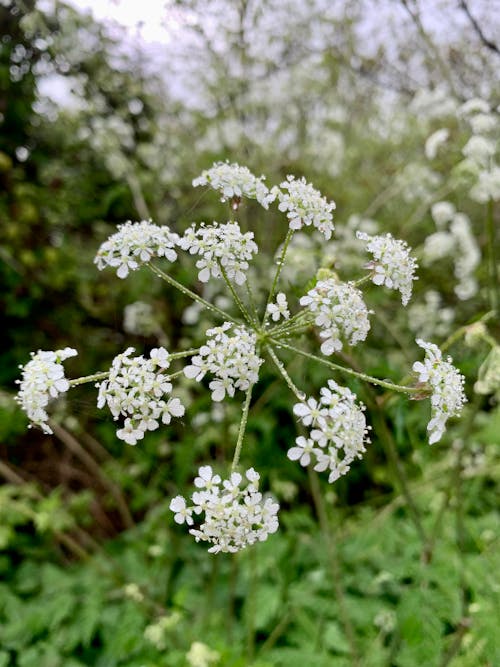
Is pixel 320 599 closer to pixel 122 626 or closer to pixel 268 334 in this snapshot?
pixel 122 626

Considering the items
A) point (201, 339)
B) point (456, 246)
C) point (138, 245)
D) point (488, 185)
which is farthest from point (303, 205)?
point (456, 246)

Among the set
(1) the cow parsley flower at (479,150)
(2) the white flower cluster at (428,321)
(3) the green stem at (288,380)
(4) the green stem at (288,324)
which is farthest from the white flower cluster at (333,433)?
(2) the white flower cluster at (428,321)

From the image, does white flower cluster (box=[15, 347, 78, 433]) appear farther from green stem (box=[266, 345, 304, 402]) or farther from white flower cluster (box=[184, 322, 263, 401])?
green stem (box=[266, 345, 304, 402])

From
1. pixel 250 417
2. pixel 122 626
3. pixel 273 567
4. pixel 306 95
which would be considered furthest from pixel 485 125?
pixel 306 95

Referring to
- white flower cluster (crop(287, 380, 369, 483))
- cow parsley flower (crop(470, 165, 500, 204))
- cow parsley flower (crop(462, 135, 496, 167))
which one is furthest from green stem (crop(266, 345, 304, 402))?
cow parsley flower (crop(462, 135, 496, 167))

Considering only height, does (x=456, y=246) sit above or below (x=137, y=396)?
above

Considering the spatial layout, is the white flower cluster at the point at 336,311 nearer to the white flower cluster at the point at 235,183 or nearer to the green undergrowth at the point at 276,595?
the white flower cluster at the point at 235,183

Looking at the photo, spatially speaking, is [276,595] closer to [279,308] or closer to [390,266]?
[279,308]
